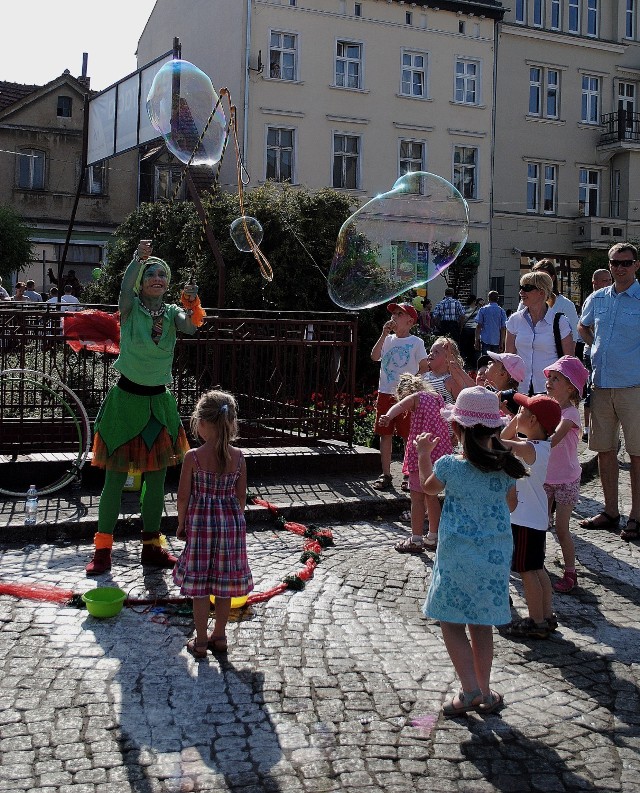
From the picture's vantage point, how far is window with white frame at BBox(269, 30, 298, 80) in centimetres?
2938

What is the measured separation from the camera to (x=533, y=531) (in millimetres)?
4988

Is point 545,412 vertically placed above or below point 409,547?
above

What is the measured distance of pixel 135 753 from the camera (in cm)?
354

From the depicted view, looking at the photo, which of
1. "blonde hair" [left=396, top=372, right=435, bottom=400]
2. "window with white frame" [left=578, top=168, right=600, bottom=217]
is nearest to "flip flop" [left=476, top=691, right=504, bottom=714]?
"blonde hair" [left=396, top=372, right=435, bottom=400]

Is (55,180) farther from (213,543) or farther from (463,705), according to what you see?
(463,705)

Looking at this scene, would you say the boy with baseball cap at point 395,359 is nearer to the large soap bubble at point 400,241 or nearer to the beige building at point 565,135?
the large soap bubble at point 400,241

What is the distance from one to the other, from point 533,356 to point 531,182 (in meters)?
28.7

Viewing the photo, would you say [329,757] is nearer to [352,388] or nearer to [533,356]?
[533,356]

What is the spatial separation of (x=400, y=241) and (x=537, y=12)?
28.3m

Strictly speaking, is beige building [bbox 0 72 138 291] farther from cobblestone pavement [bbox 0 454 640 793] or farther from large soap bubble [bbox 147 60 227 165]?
Result: cobblestone pavement [bbox 0 454 640 793]

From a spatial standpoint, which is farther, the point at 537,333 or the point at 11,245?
the point at 11,245

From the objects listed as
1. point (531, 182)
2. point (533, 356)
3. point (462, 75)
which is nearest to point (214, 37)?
point (462, 75)

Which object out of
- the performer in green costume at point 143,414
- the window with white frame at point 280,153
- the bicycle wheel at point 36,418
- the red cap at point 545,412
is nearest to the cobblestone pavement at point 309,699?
the performer in green costume at point 143,414

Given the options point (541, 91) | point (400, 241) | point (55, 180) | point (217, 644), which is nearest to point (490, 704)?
point (217, 644)
